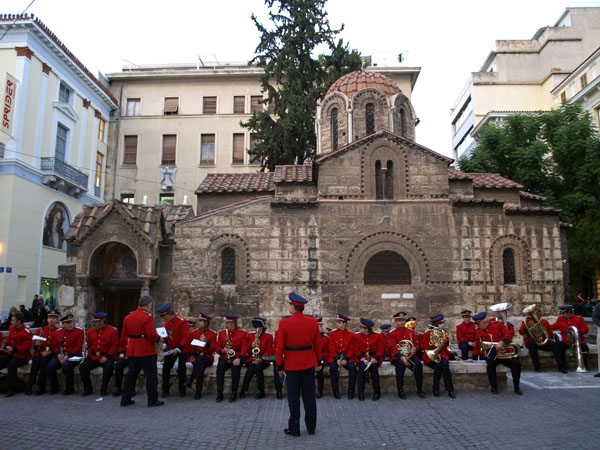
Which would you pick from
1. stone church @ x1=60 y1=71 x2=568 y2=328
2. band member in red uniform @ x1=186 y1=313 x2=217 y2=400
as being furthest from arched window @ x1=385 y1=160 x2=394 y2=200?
band member in red uniform @ x1=186 y1=313 x2=217 y2=400

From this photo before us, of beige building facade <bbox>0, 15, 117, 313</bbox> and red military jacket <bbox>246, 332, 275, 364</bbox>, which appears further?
beige building facade <bbox>0, 15, 117, 313</bbox>

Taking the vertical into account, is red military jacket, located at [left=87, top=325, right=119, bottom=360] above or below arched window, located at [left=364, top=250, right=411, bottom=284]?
below

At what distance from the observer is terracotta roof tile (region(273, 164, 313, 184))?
17.2 metres

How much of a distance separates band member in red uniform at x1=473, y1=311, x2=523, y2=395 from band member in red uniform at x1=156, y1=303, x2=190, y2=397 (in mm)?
6156

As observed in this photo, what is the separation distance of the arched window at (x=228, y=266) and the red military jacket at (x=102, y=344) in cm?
652

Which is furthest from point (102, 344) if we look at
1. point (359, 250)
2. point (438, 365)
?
point (359, 250)

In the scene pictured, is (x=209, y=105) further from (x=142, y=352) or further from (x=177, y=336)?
(x=142, y=352)

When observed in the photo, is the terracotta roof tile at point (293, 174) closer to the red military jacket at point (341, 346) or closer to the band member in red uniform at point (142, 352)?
the red military jacket at point (341, 346)

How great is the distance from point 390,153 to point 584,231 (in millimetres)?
12050

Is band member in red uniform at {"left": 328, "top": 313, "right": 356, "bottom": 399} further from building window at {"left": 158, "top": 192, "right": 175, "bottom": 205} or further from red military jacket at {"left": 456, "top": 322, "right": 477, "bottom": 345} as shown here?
building window at {"left": 158, "top": 192, "right": 175, "bottom": 205}

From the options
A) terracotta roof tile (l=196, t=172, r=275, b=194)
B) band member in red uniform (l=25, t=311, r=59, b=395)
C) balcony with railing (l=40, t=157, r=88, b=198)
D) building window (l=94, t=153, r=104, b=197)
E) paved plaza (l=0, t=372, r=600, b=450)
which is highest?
building window (l=94, t=153, r=104, b=197)

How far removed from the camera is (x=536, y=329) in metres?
11.1

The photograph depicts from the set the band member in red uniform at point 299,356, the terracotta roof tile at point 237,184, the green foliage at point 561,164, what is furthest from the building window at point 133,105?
the band member in red uniform at point 299,356

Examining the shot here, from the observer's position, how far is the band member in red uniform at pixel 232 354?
8.91 m
